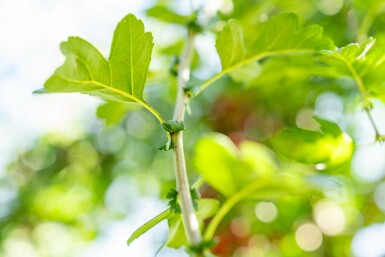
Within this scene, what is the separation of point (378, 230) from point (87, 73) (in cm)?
136

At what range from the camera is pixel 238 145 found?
169cm

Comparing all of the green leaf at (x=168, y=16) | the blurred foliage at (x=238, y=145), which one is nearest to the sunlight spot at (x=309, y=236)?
the blurred foliage at (x=238, y=145)

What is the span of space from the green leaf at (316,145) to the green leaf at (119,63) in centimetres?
19

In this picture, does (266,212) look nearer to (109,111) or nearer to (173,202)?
(109,111)

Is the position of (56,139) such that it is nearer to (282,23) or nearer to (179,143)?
(282,23)

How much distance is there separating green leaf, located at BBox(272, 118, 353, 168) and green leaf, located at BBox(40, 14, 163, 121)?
0.61 ft

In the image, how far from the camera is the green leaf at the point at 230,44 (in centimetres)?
78

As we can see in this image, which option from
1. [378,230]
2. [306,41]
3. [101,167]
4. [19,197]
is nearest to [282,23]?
[306,41]

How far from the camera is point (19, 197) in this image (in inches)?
84.4

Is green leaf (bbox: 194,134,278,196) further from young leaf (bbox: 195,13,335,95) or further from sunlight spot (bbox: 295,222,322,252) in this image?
sunlight spot (bbox: 295,222,322,252)

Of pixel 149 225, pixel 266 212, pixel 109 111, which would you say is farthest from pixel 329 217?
pixel 149 225

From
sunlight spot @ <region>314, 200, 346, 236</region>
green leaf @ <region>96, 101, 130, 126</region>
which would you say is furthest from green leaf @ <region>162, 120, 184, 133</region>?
sunlight spot @ <region>314, 200, 346, 236</region>

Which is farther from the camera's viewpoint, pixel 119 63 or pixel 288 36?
pixel 288 36

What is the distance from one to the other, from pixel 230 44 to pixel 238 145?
91 centimetres
